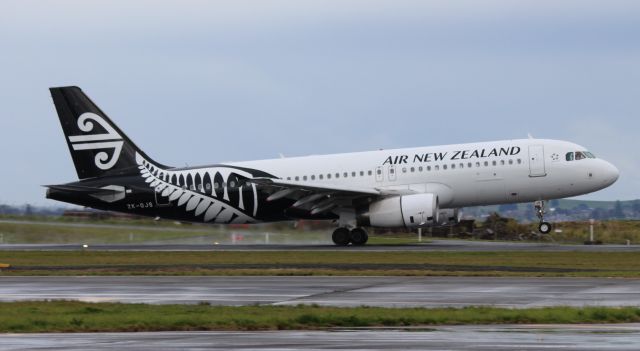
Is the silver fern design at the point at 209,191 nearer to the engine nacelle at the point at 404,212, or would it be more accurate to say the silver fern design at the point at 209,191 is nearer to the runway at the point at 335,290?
the engine nacelle at the point at 404,212

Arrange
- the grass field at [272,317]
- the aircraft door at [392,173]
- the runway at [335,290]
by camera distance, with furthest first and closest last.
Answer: the aircraft door at [392,173] → the runway at [335,290] → the grass field at [272,317]

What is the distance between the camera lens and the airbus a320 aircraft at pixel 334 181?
49156 mm

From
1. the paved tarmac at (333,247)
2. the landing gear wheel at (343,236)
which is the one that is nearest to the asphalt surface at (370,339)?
the paved tarmac at (333,247)

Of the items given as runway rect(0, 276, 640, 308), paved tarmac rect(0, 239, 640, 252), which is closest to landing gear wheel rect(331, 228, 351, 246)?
paved tarmac rect(0, 239, 640, 252)

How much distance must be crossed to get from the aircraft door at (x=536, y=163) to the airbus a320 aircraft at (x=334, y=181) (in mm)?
57

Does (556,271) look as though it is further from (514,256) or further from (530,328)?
(530,328)

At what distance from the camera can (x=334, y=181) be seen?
169 ft

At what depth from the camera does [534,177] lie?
49.0 meters

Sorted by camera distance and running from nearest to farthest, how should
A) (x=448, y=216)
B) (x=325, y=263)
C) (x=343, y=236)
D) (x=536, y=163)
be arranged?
(x=325, y=263), (x=536, y=163), (x=343, y=236), (x=448, y=216)

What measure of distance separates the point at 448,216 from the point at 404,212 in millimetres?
3447

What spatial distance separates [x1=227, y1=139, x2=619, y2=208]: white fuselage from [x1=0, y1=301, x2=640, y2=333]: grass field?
87.5 feet

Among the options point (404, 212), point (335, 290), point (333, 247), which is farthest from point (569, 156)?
point (335, 290)

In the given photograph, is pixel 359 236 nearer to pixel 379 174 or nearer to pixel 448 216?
pixel 379 174

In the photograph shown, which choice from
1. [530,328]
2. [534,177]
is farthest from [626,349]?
[534,177]
